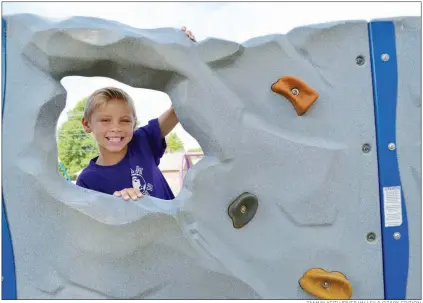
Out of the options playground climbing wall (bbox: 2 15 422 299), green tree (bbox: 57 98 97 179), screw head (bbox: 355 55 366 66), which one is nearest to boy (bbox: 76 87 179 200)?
playground climbing wall (bbox: 2 15 422 299)

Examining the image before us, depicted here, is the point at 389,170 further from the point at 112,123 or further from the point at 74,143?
the point at 74,143

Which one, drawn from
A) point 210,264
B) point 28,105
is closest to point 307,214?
point 210,264

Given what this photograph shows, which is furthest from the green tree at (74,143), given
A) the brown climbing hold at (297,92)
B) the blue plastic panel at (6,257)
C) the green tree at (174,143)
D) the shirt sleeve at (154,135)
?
the brown climbing hold at (297,92)

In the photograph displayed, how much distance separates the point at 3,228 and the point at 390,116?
1.24m

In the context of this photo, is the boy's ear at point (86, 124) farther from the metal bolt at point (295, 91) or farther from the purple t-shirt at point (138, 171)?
the metal bolt at point (295, 91)

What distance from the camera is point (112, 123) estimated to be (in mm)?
1500

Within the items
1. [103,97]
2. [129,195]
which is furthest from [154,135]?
[129,195]

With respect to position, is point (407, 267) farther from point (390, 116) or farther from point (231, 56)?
point (231, 56)

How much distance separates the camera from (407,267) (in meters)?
1.38

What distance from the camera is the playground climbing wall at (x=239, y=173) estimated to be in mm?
1247

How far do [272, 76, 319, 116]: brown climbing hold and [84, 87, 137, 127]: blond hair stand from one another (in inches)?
21.6

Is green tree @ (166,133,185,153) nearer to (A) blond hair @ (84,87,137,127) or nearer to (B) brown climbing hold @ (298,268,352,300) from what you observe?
(A) blond hair @ (84,87,137,127)

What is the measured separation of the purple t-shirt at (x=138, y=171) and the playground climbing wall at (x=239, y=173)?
1.03 ft

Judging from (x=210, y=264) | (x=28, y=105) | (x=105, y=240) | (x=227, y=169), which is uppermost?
(x=28, y=105)
